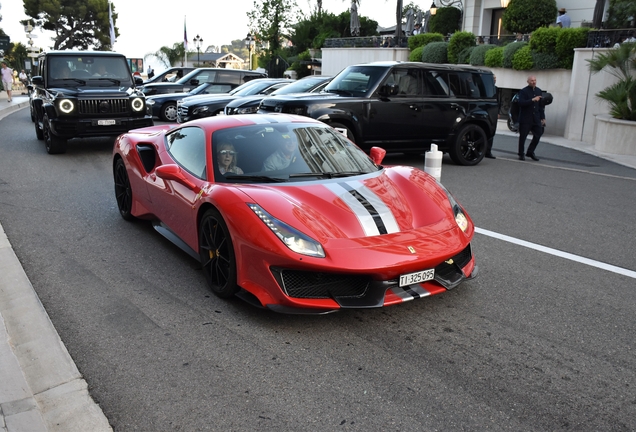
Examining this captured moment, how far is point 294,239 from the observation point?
4145mm

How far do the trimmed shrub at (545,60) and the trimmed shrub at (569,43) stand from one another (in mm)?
183

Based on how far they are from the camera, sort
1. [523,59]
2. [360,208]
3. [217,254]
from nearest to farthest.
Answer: [360,208] < [217,254] < [523,59]

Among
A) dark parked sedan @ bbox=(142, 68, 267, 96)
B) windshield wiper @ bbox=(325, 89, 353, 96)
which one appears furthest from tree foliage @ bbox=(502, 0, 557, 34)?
windshield wiper @ bbox=(325, 89, 353, 96)

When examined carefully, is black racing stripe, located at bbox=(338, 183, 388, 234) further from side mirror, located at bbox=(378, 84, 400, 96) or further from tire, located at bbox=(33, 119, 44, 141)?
tire, located at bbox=(33, 119, 44, 141)

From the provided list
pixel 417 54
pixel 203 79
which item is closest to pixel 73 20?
pixel 417 54

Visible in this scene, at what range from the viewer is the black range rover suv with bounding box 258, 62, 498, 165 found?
11.2m

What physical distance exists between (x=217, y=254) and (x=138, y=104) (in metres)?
8.77

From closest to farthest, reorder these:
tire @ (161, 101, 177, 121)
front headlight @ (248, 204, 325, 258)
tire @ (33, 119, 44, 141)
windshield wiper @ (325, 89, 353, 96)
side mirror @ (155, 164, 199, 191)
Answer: front headlight @ (248, 204, 325, 258) → side mirror @ (155, 164, 199, 191) → windshield wiper @ (325, 89, 353, 96) → tire @ (33, 119, 44, 141) → tire @ (161, 101, 177, 121)

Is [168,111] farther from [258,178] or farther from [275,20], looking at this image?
[275,20]

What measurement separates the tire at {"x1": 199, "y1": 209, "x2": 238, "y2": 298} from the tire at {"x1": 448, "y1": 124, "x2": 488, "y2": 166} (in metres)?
8.16

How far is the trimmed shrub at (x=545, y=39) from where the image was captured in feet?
64.3

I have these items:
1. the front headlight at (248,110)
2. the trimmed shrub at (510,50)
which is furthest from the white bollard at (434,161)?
the trimmed shrub at (510,50)

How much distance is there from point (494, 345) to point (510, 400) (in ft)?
2.25

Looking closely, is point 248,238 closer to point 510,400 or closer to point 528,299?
point 510,400
